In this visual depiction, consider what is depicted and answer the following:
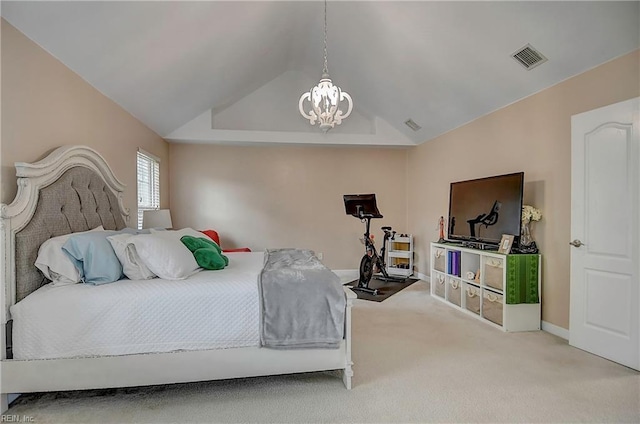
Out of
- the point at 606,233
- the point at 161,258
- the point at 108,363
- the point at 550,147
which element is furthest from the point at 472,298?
the point at 108,363

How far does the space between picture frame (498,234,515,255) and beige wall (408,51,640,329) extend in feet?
1.05

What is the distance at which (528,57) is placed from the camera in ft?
10.6

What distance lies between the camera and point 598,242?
286 cm

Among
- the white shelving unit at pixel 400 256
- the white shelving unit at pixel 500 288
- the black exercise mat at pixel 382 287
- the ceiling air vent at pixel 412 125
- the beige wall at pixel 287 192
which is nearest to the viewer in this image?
the white shelving unit at pixel 500 288

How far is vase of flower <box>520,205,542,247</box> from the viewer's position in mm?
3531

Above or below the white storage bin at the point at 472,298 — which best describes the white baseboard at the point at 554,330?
below

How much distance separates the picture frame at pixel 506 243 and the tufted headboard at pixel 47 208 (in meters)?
3.75

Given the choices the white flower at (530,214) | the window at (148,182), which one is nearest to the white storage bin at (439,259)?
the white flower at (530,214)

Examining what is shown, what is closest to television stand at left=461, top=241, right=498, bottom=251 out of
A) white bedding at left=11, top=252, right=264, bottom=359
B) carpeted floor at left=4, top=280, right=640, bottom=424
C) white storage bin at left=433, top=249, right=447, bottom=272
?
white storage bin at left=433, top=249, right=447, bottom=272

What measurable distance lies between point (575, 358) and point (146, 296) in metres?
3.19

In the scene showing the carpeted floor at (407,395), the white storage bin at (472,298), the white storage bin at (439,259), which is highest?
the white storage bin at (439,259)

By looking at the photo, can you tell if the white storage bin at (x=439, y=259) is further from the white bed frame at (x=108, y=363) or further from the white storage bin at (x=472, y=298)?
the white bed frame at (x=108, y=363)

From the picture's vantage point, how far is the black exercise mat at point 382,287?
471 cm

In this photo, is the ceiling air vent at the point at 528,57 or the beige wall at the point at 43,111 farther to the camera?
the ceiling air vent at the point at 528,57
